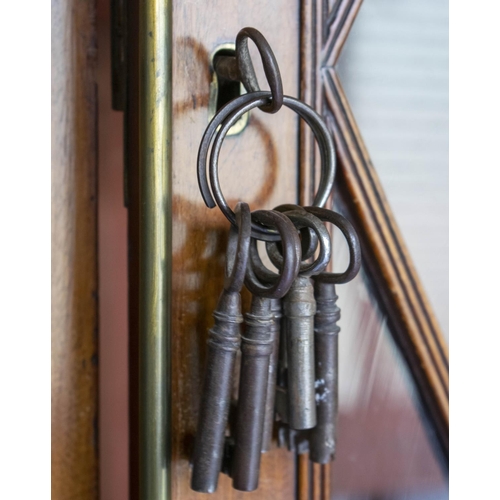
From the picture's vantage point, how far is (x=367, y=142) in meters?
0.55

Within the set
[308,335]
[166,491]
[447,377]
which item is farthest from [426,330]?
→ [166,491]

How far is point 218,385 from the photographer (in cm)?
42

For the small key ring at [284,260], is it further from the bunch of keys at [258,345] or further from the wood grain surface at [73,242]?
the wood grain surface at [73,242]

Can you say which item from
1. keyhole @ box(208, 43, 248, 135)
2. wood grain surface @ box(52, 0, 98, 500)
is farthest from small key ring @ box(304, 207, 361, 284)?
wood grain surface @ box(52, 0, 98, 500)

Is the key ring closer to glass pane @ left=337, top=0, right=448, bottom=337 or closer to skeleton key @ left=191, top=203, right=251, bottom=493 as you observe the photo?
skeleton key @ left=191, top=203, right=251, bottom=493

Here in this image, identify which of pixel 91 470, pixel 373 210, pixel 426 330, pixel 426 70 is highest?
pixel 426 70

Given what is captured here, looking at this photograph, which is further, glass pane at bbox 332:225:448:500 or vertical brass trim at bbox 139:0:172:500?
glass pane at bbox 332:225:448:500

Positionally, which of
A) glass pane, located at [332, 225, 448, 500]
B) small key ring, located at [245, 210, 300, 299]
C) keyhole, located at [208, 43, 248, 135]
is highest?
keyhole, located at [208, 43, 248, 135]

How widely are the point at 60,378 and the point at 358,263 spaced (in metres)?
0.29

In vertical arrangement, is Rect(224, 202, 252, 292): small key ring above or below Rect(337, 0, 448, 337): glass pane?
below

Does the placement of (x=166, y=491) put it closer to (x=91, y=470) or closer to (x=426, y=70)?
(x=91, y=470)

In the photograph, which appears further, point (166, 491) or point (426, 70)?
point (426, 70)

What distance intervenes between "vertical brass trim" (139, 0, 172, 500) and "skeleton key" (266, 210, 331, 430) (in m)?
0.09

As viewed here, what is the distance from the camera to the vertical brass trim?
0.43m
